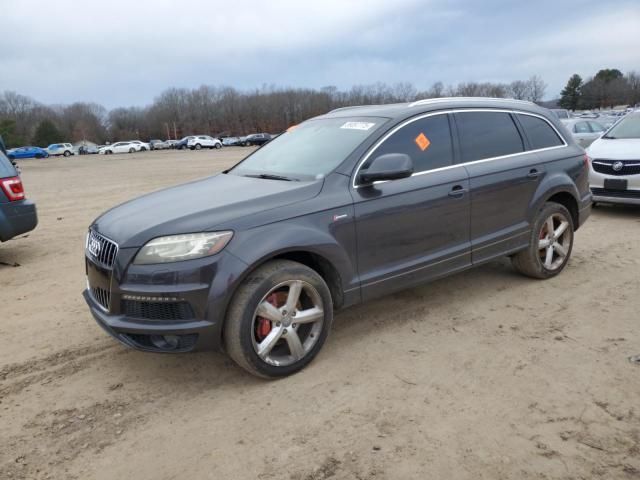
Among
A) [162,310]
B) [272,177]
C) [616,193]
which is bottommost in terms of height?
[616,193]

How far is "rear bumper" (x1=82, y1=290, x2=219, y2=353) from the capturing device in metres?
3.14

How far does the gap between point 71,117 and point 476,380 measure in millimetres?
146400

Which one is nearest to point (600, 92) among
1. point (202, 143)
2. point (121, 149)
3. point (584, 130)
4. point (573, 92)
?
point (573, 92)

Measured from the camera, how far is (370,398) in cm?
321

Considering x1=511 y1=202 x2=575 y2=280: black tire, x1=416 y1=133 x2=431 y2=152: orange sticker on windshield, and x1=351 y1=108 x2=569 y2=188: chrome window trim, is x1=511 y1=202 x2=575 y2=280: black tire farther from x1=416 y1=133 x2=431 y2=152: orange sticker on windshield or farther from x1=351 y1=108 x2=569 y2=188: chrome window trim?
x1=416 y1=133 x2=431 y2=152: orange sticker on windshield

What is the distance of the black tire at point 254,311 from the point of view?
3219mm

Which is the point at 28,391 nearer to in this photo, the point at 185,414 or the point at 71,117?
the point at 185,414

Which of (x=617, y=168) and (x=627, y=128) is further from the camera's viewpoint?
(x=627, y=128)

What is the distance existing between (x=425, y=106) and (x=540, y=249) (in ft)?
6.67

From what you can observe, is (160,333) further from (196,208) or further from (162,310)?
(196,208)

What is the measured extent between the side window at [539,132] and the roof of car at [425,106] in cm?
12

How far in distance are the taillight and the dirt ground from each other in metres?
2.02

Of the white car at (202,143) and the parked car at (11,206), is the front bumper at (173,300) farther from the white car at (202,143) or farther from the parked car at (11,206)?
the white car at (202,143)

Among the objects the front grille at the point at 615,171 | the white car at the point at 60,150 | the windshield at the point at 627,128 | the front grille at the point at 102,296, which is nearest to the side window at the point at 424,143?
the front grille at the point at 102,296
